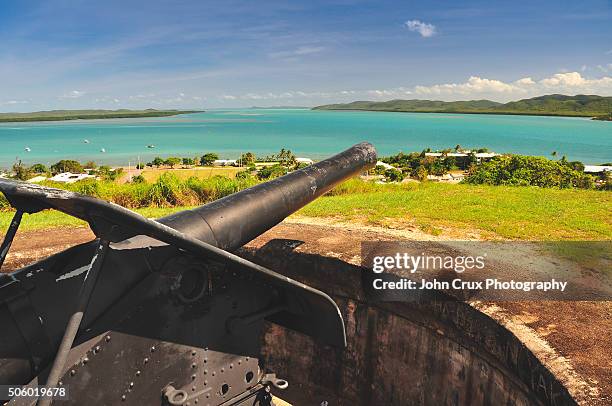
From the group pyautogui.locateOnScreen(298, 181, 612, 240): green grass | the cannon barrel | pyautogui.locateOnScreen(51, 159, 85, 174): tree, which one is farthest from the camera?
pyautogui.locateOnScreen(51, 159, 85, 174): tree

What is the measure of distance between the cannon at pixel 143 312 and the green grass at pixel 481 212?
4.69 meters

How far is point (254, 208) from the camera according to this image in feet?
9.12

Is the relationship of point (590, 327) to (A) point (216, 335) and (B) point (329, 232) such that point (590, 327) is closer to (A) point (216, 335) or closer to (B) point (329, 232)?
(A) point (216, 335)

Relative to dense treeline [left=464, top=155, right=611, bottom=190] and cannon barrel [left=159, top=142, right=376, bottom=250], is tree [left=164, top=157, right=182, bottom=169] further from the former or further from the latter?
cannon barrel [left=159, top=142, right=376, bottom=250]

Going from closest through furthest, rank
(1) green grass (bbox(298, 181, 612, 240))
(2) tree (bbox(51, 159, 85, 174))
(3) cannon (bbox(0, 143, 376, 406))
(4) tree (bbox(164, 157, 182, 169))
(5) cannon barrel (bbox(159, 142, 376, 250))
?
(3) cannon (bbox(0, 143, 376, 406)) < (5) cannon barrel (bbox(159, 142, 376, 250)) < (1) green grass (bbox(298, 181, 612, 240)) < (2) tree (bbox(51, 159, 85, 174)) < (4) tree (bbox(164, 157, 182, 169))

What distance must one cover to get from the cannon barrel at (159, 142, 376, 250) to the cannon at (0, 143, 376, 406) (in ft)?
0.04

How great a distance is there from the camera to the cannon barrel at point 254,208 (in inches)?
96.8

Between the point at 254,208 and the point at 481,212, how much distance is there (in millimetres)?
6008

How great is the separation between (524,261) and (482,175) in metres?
11.8

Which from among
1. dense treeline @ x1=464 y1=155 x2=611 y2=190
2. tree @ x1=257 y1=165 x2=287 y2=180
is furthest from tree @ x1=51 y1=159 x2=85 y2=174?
dense treeline @ x1=464 y1=155 x2=611 y2=190

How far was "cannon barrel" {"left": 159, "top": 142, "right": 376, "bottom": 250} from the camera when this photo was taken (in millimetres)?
2460

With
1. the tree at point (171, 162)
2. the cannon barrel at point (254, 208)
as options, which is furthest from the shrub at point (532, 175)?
the tree at point (171, 162)

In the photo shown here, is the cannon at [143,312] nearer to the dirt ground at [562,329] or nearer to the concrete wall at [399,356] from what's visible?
the dirt ground at [562,329]

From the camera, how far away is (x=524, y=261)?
4910 millimetres
